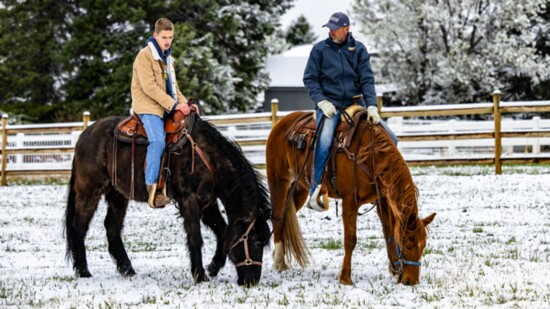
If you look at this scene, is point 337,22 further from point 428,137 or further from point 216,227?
point 428,137

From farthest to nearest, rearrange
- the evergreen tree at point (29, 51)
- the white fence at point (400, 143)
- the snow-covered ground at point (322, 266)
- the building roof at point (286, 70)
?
the building roof at point (286, 70), the evergreen tree at point (29, 51), the white fence at point (400, 143), the snow-covered ground at point (322, 266)

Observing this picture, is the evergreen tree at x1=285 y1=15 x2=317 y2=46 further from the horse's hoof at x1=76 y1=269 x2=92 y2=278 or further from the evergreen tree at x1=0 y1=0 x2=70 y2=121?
the horse's hoof at x1=76 y1=269 x2=92 y2=278

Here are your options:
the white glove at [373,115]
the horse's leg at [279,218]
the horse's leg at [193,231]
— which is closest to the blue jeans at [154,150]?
the horse's leg at [193,231]

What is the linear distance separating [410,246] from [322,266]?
1.37 m

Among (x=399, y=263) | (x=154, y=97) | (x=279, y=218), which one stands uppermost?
(x=154, y=97)

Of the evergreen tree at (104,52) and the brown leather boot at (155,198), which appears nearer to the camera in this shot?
the brown leather boot at (155,198)

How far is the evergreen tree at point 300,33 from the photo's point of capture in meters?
72.2

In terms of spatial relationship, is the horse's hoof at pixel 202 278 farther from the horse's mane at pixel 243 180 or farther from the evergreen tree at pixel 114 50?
the evergreen tree at pixel 114 50

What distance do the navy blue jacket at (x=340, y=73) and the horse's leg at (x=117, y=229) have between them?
205 cm

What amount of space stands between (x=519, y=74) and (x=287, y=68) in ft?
51.8

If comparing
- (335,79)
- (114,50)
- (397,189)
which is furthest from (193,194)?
(114,50)

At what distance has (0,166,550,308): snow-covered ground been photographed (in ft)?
18.2

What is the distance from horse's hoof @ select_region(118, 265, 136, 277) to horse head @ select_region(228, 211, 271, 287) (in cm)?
112

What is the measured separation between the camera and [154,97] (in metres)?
6.46
